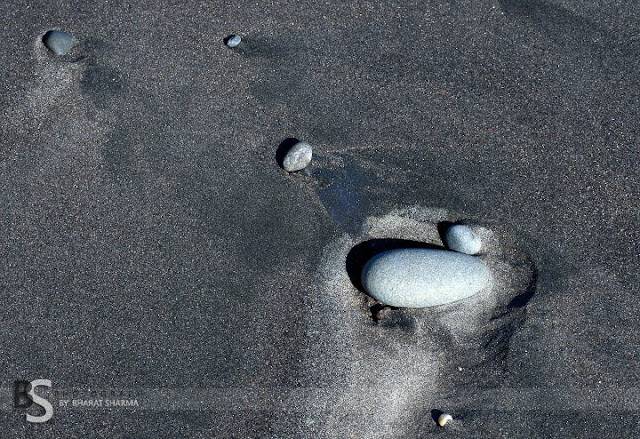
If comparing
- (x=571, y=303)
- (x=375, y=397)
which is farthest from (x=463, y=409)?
(x=571, y=303)

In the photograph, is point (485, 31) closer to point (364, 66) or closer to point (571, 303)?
point (364, 66)

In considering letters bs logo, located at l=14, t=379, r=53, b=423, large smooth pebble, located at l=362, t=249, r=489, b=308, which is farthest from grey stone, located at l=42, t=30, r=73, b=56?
large smooth pebble, located at l=362, t=249, r=489, b=308

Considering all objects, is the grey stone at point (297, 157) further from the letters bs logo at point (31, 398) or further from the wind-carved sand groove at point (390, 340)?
the letters bs logo at point (31, 398)

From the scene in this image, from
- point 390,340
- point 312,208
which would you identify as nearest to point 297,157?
point 312,208

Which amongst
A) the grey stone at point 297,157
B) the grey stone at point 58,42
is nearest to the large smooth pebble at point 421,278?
the grey stone at point 297,157

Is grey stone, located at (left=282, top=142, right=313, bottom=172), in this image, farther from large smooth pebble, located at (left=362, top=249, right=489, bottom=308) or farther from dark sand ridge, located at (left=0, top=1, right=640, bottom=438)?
large smooth pebble, located at (left=362, top=249, right=489, bottom=308)

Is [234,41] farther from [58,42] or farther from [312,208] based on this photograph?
[312,208]
